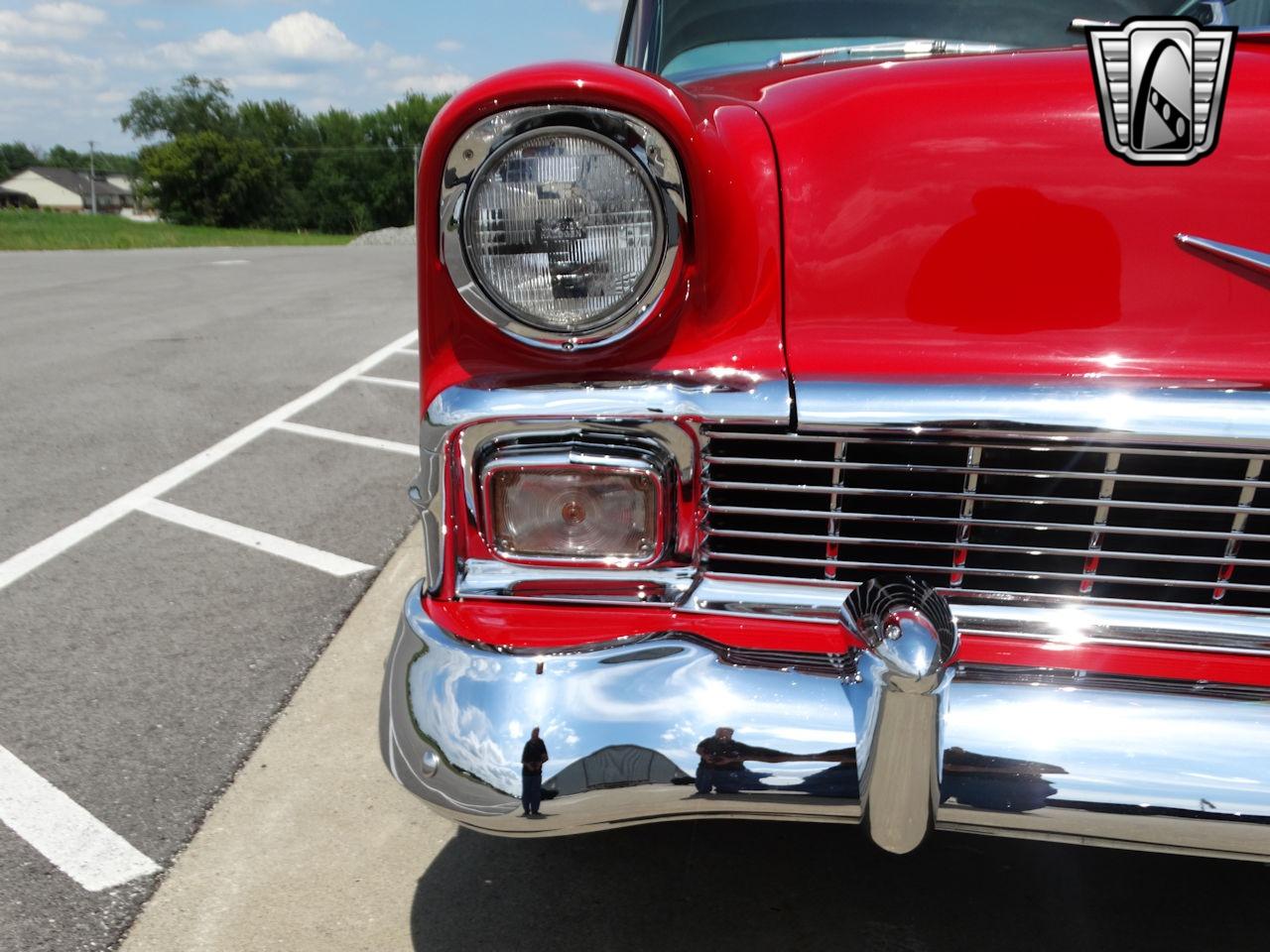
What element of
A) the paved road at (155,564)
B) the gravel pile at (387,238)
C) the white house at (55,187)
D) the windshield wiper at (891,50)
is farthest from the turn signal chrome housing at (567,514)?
the white house at (55,187)

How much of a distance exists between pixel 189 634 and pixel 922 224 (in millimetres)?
2064

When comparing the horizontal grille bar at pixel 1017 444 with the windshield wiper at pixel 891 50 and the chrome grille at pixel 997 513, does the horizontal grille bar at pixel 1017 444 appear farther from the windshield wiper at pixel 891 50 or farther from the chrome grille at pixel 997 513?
the windshield wiper at pixel 891 50

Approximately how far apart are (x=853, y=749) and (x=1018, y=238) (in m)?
0.68

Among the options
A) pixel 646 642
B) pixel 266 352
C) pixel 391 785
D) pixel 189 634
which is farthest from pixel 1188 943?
pixel 266 352

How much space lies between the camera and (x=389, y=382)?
5.67 metres

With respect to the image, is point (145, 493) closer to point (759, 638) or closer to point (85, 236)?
point (759, 638)

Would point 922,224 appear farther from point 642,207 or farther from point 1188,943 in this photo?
point 1188,943

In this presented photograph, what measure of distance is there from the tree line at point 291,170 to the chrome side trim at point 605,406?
54.5 meters

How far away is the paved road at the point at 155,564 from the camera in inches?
75.0

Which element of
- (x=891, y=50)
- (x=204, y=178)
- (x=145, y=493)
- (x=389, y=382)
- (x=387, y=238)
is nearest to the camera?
(x=891, y=50)

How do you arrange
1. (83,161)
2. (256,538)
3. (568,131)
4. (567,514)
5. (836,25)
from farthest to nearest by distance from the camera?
(83,161) < (256,538) < (836,25) < (567,514) < (568,131)

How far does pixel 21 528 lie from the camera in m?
3.38

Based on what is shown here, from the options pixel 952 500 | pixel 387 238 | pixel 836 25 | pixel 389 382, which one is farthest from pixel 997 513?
pixel 387 238

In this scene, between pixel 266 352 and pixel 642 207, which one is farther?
pixel 266 352
